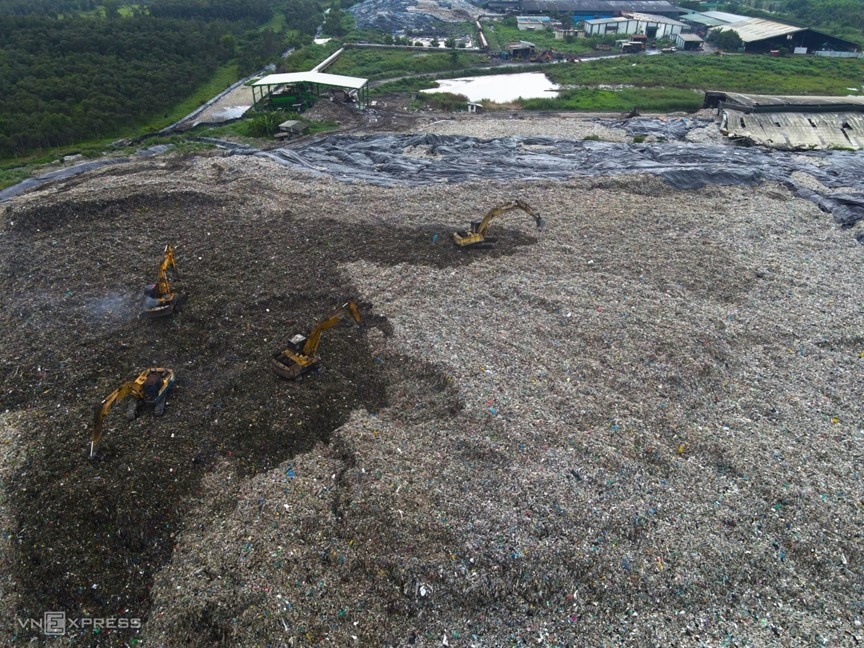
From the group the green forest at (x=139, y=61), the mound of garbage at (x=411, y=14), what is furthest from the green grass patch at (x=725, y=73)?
the mound of garbage at (x=411, y=14)

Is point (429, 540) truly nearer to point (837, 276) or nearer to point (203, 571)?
point (203, 571)

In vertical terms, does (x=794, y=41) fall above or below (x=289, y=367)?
above

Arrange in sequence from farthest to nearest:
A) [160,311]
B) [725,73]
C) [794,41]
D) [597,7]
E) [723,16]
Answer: [597,7], [723,16], [794,41], [725,73], [160,311]

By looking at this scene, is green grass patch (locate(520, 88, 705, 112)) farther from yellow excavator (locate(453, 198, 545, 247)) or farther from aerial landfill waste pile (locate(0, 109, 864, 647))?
yellow excavator (locate(453, 198, 545, 247))

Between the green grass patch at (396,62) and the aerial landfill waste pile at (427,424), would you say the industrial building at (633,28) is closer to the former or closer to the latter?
the green grass patch at (396,62)

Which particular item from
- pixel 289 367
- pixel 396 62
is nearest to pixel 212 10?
pixel 396 62

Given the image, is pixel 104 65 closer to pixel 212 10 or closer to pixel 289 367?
pixel 212 10

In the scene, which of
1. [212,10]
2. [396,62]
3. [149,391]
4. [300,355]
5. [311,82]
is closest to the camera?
[149,391]
